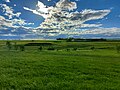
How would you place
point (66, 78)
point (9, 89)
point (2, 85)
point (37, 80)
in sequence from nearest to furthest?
point (9, 89) < point (2, 85) < point (37, 80) < point (66, 78)

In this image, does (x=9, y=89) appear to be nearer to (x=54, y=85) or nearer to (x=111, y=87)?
(x=54, y=85)

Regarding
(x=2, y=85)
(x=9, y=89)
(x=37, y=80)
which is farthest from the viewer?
(x=37, y=80)

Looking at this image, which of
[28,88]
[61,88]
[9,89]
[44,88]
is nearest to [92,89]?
[61,88]

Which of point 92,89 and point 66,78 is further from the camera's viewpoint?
point 66,78

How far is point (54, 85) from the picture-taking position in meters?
24.6

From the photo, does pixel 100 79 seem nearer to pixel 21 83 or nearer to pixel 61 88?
pixel 61 88

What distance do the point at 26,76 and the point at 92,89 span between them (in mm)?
9470

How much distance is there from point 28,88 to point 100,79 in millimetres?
9885

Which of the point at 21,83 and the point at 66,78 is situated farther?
the point at 66,78

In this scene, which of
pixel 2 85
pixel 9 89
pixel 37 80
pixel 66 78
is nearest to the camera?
pixel 9 89

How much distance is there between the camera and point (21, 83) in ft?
82.4

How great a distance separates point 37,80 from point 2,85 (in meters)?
4.36

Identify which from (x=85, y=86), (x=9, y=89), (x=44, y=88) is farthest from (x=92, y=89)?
(x=9, y=89)

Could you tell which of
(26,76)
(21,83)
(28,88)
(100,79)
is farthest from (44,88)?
(100,79)
